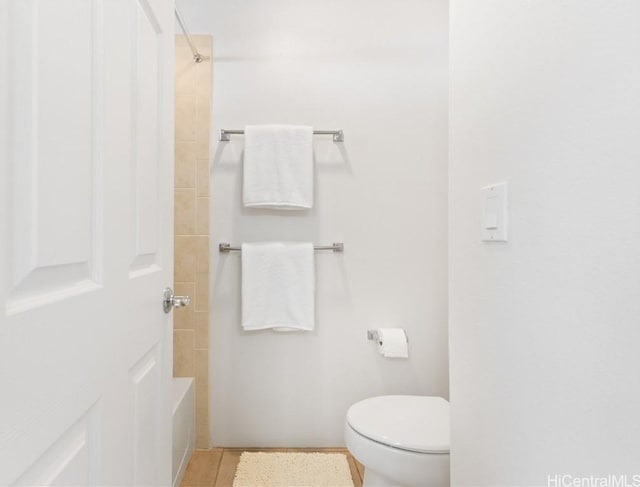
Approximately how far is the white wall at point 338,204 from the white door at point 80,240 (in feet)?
3.04

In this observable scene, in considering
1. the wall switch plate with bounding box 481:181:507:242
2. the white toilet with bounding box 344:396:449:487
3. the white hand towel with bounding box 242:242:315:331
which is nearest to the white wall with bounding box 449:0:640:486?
the wall switch plate with bounding box 481:181:507:242

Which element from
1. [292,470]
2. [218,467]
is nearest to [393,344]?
[292,470]

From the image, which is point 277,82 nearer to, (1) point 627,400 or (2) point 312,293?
(2) point 312,293

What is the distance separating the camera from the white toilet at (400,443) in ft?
3.92

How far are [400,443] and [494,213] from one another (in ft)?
2.82

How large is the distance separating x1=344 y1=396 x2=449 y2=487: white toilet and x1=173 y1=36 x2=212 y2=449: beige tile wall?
0.84 meters

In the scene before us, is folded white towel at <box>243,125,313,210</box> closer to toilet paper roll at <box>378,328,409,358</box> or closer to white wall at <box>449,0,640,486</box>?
toilet paper roll at <box>378,328,409,358</box>

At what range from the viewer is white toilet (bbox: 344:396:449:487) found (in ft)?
3.92

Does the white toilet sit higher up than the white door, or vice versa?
the white door

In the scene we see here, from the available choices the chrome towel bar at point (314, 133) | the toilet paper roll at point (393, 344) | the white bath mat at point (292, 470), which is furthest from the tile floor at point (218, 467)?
the chrome towel bar at point (314, 133)

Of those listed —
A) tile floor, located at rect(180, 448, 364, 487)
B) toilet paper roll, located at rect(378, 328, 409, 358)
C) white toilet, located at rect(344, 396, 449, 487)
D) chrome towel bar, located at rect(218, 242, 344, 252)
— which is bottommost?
tile floor, located at rect(180, 448, 364, 487)

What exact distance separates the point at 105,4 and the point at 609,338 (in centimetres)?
89

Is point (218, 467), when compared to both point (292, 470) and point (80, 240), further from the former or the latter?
point (80, 240)

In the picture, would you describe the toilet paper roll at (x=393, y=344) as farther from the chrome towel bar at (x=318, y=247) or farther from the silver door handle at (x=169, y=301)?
the silver door handle at (x=169, y=301)
